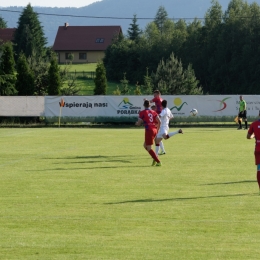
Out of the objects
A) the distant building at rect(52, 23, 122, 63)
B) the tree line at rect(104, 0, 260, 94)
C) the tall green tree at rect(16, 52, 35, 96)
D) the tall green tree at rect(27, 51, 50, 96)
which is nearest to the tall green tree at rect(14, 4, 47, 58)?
the tree line at rect(104, 0, 260, 94)

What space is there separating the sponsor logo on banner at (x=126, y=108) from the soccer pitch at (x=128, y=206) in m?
21.2

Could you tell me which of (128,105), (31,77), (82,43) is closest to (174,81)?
(128,105)

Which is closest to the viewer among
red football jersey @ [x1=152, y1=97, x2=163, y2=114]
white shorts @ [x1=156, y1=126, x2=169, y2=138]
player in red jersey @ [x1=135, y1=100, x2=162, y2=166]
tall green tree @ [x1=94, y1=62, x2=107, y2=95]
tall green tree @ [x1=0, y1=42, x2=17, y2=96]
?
player in red jersey @ [x1=135, y1=100, x2=162, y2=166]

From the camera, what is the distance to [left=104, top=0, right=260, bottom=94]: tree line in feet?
285

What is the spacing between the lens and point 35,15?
358 feet

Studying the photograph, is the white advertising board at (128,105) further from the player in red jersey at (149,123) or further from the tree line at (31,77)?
the player in red jersey at (149,123)

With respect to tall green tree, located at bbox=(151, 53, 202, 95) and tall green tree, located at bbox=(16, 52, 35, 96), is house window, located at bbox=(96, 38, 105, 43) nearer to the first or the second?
tall green tree, located at bbox=(151, 53, 202, 95)

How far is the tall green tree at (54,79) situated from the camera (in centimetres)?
4912

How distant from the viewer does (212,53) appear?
9188 centimetres

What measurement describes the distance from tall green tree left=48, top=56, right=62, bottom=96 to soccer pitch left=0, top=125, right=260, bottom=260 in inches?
1017

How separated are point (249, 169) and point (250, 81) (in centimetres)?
6991

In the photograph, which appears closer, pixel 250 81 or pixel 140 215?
pixel 140 215

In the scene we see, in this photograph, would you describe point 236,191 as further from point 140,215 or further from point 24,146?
point 24,146

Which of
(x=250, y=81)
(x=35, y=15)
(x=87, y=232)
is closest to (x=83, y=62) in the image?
(x=35, y=15)
